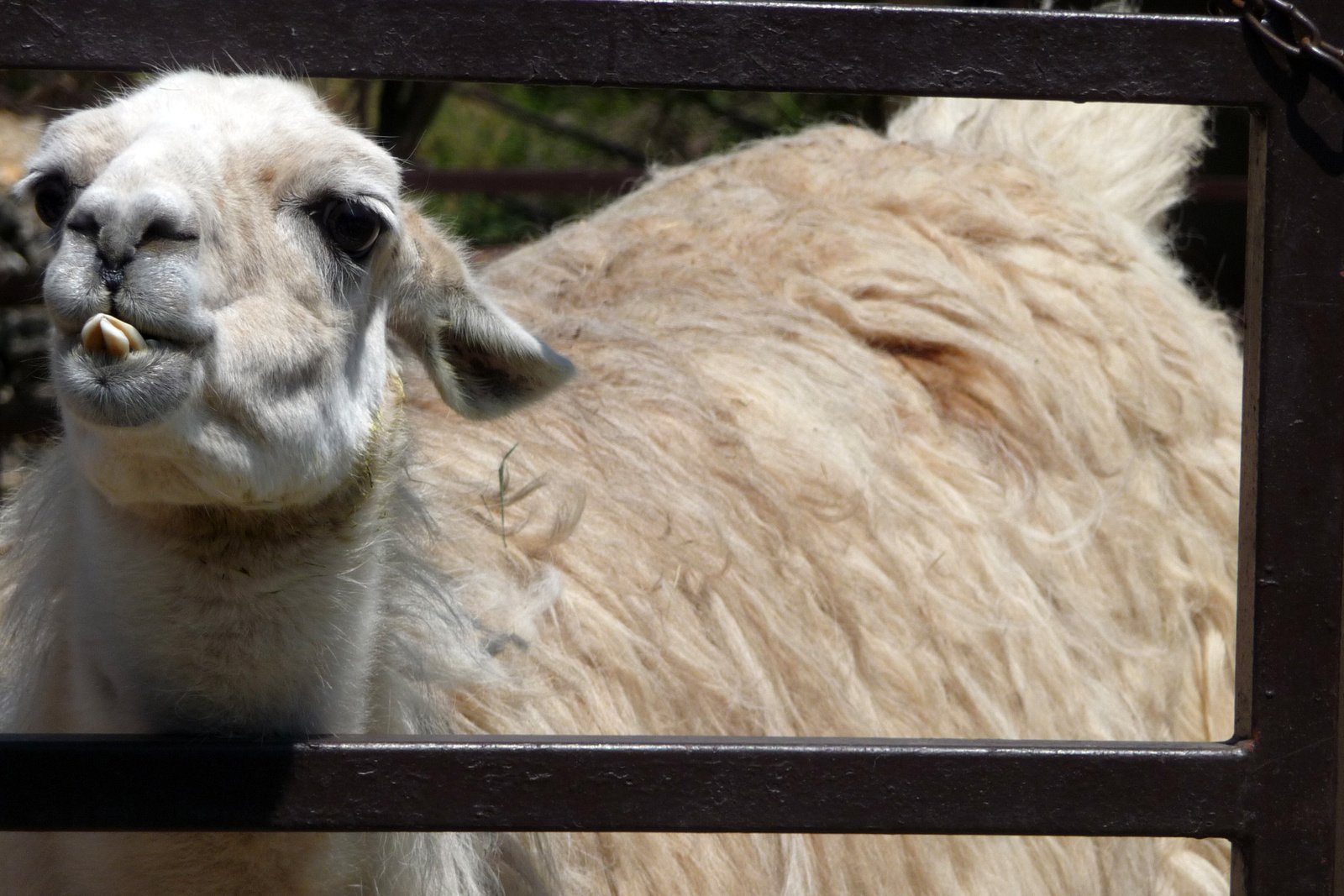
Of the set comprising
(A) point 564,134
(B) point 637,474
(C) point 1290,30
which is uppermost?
(C) point 1290,30

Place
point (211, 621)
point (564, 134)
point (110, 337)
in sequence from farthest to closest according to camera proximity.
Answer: point (564, 134), point (211, 621), point (110, 337)

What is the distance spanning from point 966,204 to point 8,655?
7.02 ft

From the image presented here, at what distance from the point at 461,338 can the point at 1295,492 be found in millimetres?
947

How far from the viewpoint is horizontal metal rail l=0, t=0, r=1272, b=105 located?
1.32 metres

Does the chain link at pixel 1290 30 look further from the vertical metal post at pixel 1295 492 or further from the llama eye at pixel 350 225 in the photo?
the llama eye at pixel 350 225

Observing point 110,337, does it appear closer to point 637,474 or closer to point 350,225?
point 350,225

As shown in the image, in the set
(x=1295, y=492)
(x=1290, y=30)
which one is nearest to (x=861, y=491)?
(x=1295, y=492)

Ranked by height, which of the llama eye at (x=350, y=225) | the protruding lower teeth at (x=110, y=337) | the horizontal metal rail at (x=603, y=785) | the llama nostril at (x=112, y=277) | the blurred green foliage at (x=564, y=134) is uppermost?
the llama eye at (x=350, y=225)

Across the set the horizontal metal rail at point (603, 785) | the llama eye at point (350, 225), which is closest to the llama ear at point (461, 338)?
the llama eye at point (350, 225)

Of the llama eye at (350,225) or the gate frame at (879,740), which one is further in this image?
the llama eye at (350,225)

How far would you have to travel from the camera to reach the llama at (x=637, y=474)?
55.9 inches

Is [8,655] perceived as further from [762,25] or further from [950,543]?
[950,543]

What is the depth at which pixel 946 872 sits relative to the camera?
228cm

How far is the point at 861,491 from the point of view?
253 cm
